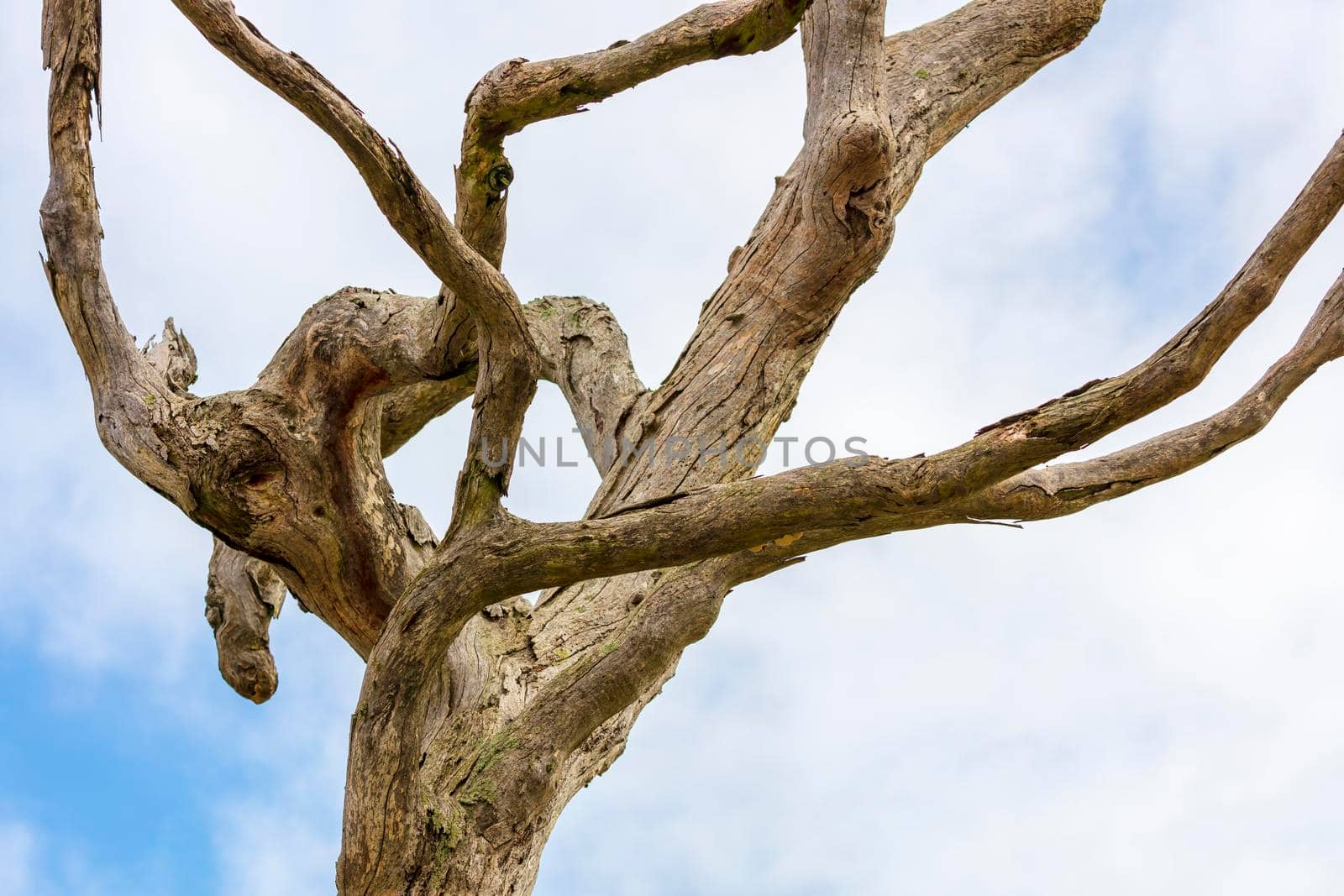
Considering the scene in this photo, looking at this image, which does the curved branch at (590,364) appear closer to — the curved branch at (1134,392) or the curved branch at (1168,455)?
the curved branch at (1168,455)

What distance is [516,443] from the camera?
3.44m

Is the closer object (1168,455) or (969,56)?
(1168,455)

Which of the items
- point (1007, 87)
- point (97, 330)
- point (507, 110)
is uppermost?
point (1007, 87)

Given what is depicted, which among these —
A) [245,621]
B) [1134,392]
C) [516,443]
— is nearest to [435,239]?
[516,443]

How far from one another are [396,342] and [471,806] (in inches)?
64.8

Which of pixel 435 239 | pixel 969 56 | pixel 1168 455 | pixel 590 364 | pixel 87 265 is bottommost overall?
pixel 1168 455

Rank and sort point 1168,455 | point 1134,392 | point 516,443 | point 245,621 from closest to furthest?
point 1134,392 → point 516,443 → point 1168,455 → point 245,621

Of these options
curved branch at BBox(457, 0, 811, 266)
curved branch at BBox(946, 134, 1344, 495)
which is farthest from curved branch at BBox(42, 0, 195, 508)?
curved branch at BBox(946, 134, 1344, 495)

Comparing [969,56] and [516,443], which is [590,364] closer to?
[516,443]

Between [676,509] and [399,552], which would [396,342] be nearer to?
[399,552]

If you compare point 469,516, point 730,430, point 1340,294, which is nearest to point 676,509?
point 469,516

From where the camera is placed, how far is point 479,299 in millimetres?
3354

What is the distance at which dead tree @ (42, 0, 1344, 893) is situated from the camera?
3.07 meters

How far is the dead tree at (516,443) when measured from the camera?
307 centimetres
